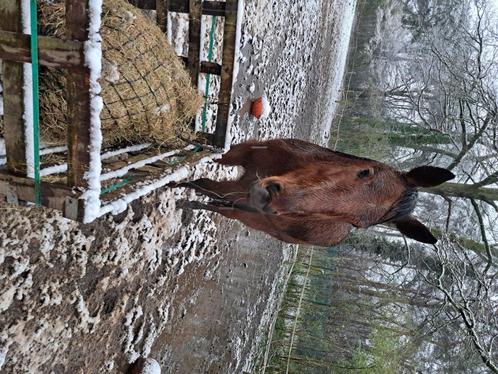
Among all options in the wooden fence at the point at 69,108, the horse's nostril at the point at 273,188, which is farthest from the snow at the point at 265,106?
the wooden fence at the point at 69,108

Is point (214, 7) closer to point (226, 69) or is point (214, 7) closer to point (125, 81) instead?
point (226, 69)

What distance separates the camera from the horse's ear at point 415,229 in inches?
123

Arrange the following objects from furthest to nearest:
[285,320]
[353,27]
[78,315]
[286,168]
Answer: [353,27]
[285,320]
[286,168]
[78,315]

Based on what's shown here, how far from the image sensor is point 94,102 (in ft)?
4.60

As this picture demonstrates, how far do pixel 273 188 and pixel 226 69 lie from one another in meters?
1.00

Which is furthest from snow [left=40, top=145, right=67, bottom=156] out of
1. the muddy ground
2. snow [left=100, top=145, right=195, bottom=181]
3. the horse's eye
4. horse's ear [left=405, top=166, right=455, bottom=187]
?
horse's ear [left=405, top=166, right=455, bottom=187]

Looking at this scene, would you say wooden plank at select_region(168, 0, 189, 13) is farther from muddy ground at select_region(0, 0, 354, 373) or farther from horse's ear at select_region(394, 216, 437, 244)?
horse's ear at select_region(394, 216, 437, 244)

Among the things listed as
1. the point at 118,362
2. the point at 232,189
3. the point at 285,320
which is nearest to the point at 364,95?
the point at 285,320

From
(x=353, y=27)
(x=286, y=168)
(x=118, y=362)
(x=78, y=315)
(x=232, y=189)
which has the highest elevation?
(x=353, y=27)

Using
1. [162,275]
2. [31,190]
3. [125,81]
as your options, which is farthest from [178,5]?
[162,275]

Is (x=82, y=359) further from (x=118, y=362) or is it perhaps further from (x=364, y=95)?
(x=364, y=95)

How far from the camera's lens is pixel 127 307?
3.21 m

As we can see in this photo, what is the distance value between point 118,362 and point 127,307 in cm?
39

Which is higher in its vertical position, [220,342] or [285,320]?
[220,342]
